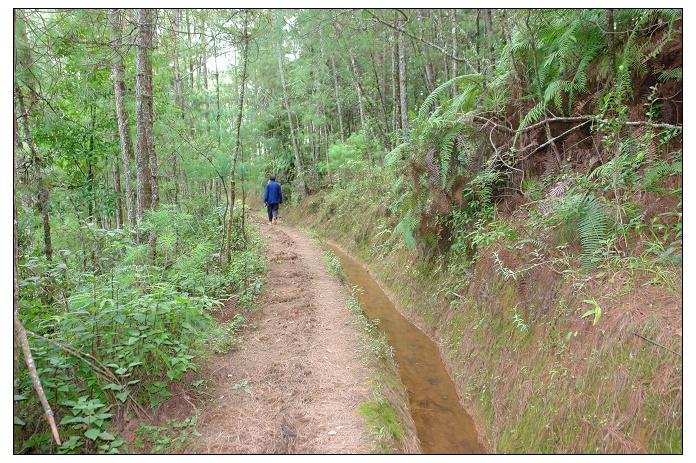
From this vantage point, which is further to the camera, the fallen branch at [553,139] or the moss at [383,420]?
the fallen branch at [553,139]

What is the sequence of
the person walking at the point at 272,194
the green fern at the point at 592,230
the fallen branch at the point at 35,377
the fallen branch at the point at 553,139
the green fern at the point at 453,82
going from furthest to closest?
the person walking at the point at 272,194, the green fern at the point at 453,82, the fallen branch at the point at 553,139, the green fern at the point at 592,230, the fallen branch at the point at 35,377

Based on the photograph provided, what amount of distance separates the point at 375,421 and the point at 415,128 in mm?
5376

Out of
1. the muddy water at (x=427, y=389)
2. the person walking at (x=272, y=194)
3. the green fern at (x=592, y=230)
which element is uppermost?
the person walking at (x=272, y=194)

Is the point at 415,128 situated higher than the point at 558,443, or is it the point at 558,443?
the point at 415,128

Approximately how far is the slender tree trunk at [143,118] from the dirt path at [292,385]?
9.99 ft

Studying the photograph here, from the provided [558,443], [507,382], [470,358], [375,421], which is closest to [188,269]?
[375,421]

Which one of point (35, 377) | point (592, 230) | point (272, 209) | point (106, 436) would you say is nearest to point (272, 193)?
point (272, 209)

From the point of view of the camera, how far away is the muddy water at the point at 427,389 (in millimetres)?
4512

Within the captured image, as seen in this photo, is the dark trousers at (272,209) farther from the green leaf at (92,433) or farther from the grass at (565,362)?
the green leaf at (92,433)

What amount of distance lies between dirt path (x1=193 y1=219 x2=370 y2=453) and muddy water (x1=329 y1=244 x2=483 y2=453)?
35.0 inches

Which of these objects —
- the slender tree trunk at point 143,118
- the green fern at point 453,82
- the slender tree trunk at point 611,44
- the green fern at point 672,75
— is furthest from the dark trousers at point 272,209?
the green fern at point 672,75

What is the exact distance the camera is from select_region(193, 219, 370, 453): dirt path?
3.64m

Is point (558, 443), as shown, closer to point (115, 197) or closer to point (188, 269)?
point (188, 269)

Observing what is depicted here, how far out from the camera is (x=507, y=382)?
4645 mm
